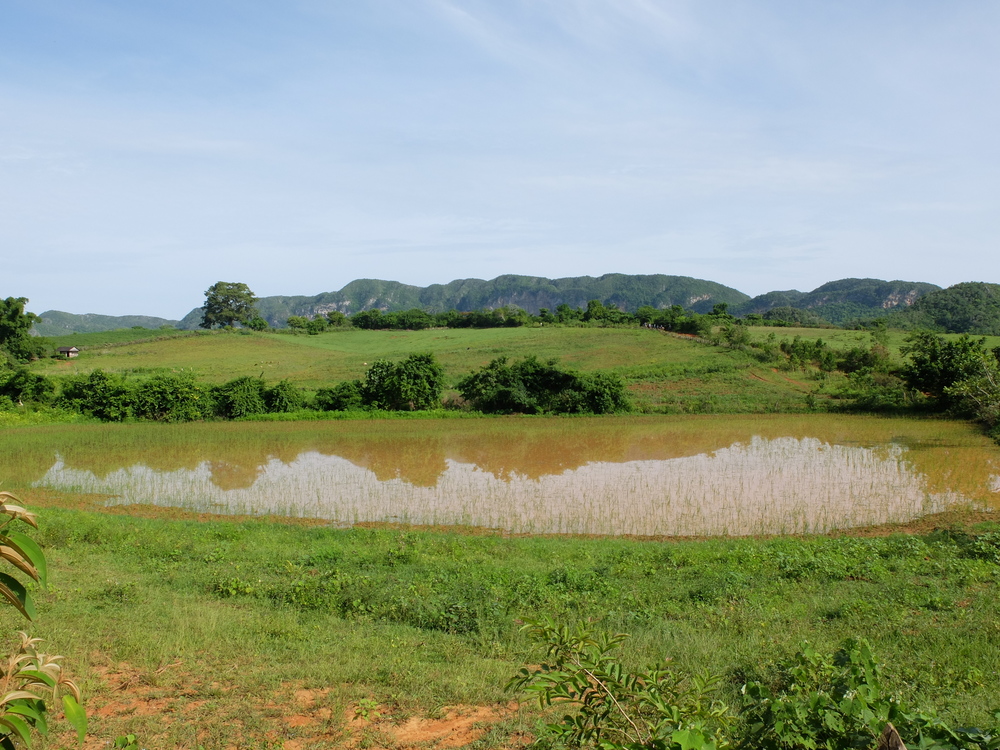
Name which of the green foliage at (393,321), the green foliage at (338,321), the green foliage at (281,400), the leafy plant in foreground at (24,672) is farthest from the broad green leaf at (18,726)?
the green foliage at (338,321)

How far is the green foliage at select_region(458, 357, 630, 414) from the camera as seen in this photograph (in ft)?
97.5

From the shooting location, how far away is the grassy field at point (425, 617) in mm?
4941

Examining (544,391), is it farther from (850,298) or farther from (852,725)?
(850,298)

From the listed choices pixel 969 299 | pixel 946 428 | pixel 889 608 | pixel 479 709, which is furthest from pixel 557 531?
pixel 969 299

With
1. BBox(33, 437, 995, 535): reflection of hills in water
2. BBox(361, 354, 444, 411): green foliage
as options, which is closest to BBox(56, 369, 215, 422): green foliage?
BBox(361, 354, 444, 411): green foliage

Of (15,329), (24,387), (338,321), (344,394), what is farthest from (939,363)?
(338,321)

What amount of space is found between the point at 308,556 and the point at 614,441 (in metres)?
15.0

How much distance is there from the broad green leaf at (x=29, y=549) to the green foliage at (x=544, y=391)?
1096 inches

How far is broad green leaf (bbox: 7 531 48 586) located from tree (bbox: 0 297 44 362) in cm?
5600

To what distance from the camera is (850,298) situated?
16600 centimetres

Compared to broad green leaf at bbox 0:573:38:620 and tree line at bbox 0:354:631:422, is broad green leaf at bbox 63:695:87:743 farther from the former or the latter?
tree line at bbox 0:354:631:422

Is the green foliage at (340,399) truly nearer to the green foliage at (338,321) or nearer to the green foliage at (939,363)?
the green foliage at (939,363)

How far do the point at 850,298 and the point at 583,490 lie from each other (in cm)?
17473

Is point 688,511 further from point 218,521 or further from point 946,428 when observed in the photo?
point 946,428
